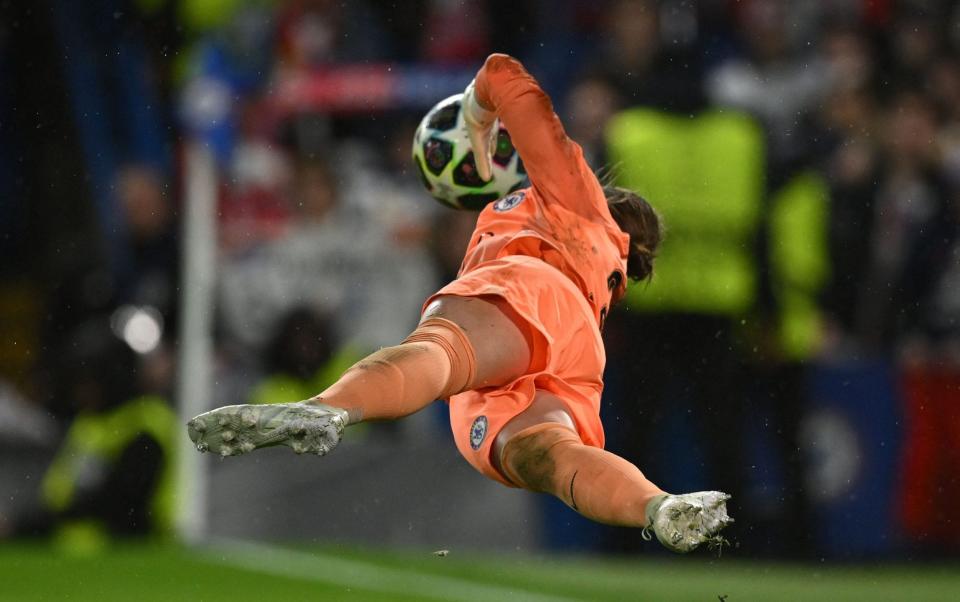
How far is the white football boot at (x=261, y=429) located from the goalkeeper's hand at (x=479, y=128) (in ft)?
4.39

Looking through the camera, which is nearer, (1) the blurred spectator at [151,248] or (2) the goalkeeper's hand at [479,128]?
(2) the goalkeeper's hand at [479,128]

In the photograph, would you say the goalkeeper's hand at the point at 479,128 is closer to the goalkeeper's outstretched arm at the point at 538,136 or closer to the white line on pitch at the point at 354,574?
the goalkeeper's outstretched arm at the point at 538,136

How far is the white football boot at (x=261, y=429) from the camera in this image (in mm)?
3834

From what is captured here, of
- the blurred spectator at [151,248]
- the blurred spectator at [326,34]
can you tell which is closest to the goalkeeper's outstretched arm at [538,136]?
the blurred spectator at [151,248]

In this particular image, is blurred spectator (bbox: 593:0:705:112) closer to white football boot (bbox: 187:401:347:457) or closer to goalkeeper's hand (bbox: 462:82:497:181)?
goalkeeper's hand (bbox: 462:82:497:181)

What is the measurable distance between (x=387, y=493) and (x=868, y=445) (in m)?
2.36

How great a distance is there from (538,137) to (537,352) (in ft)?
1.92

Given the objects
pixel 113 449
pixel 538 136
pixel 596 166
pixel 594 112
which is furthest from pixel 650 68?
pixel 113 449

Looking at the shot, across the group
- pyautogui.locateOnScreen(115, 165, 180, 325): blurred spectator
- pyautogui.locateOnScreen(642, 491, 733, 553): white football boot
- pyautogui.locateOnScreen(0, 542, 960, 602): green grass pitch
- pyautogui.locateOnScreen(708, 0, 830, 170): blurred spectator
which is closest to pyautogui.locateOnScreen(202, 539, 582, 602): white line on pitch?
pyautogui.locateOnScreen(0, 542, 960, 602): green grass pitch

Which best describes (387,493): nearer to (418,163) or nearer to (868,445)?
(868,445)

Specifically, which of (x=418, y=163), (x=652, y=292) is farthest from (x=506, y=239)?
(x=652, y=292)

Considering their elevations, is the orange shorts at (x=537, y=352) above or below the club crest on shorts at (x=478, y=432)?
above

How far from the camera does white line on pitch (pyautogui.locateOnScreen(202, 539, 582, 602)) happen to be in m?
7.21

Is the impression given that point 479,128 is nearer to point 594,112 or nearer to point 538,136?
point 538,136
